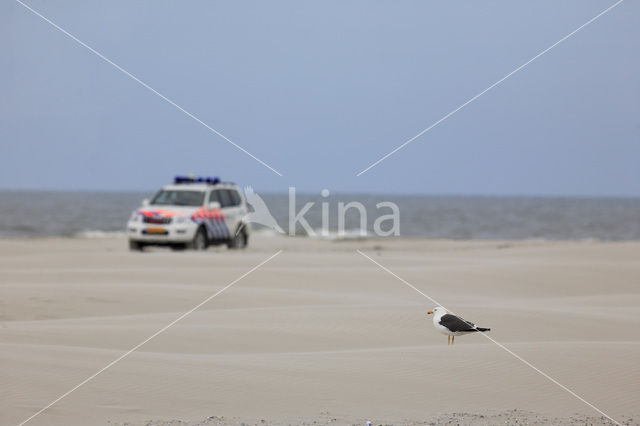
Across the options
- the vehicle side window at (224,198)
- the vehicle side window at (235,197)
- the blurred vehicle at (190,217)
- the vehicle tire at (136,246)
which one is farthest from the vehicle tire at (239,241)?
the vehicle tire at (136,246)

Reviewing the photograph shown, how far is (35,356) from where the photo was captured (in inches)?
321

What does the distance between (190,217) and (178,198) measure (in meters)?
1.10

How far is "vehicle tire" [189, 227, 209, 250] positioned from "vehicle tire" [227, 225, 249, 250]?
1.55 meters

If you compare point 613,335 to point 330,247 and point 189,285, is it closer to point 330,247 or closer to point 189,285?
point 189,285

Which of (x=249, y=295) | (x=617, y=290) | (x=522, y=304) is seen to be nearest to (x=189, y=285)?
(x=249, y=295)

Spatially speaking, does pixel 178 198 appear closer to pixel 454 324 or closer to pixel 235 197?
pixel 235 197

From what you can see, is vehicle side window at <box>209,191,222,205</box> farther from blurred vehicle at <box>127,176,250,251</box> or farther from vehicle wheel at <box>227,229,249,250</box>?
vehicle wheel at <box>227,229,249,250</box>

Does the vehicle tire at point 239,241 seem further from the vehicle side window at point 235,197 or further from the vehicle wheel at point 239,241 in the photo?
the vehicle side window at point 235,197

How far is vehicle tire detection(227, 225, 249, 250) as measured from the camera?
23.4 m

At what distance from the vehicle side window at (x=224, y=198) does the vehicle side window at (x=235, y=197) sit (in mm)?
185

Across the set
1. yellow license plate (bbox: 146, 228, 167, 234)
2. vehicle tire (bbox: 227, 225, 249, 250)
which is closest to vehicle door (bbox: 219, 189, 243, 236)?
vehicle tire (bbox: 227, 225, 249, 250)

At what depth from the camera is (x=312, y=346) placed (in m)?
9.38

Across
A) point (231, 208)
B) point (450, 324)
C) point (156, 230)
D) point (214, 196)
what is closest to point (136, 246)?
point (156, 230)

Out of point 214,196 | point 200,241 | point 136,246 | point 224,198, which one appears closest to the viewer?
point 200,241
